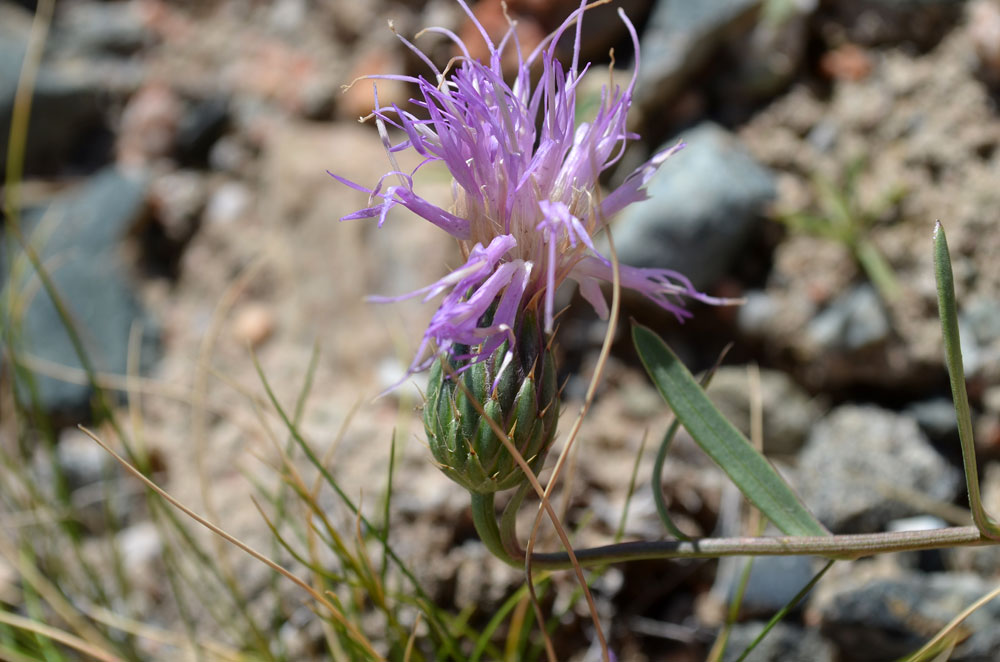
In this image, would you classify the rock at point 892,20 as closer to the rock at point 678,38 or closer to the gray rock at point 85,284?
the rock at point 678,38

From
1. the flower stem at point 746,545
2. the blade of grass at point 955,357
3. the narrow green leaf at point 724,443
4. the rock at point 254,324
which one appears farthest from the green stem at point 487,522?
the rock at point 254,324

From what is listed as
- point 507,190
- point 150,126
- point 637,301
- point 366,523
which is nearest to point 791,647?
point 637,301

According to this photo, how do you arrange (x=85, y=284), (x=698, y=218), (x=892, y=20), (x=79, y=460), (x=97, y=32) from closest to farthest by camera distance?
(x=698, y=218)
(x=892, y=20)
(x=79, y=460)
(x=85, y=284)
(x=97, y=32)

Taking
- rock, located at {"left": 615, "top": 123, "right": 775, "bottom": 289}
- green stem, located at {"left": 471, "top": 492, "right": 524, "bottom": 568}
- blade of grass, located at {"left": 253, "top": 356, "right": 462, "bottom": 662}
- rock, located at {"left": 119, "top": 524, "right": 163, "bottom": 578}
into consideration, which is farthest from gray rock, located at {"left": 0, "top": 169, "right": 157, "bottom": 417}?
green stem, located at {"left": 471, "top": 492, "right": 524, "bottom": 568}

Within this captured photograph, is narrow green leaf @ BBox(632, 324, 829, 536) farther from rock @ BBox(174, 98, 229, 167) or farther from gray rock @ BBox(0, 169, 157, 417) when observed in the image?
rock @ BBox(174, 98, 229, 167)

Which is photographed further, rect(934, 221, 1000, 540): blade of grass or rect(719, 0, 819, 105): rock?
rect(719, 0, 819, 105): rock

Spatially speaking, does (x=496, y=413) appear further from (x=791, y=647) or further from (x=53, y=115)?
(x=53, y=115)

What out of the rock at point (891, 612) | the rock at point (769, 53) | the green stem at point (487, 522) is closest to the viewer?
the green stem at point (487, 522)
